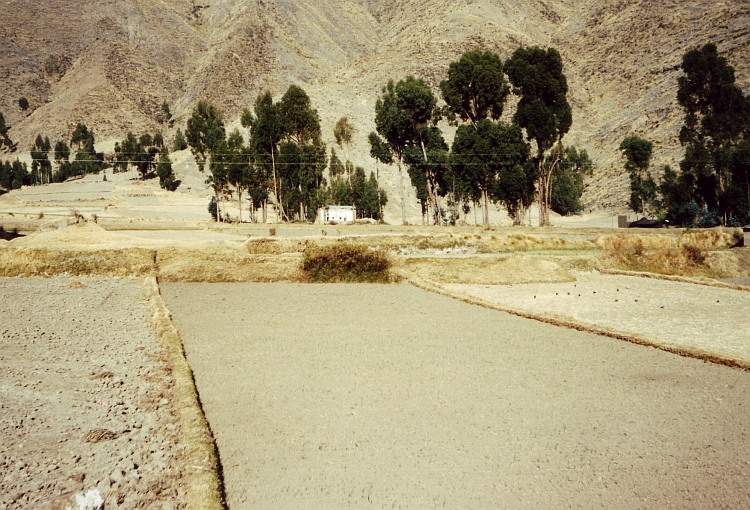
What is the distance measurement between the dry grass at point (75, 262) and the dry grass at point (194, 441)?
15527mm

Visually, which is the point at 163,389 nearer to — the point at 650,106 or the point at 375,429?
the point at 375,429

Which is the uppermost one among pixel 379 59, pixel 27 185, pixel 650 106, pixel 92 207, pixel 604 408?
pixel 379 59

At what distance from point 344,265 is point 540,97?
126 ft

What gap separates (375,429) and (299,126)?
67190mm

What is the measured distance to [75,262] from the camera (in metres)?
29.0

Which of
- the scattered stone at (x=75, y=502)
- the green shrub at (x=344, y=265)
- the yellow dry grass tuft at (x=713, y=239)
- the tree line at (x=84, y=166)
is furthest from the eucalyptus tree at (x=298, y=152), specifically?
the scattered stone at (x=75, y=502)

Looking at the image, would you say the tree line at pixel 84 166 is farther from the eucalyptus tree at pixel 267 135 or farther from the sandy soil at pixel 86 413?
the sandy soil at pixel 86 413

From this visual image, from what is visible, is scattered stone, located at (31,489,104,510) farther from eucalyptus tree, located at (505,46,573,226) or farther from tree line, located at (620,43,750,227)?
tree line, located at (620,43,750,227)

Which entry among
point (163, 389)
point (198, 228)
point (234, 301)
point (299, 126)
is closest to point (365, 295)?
point (234, 301)

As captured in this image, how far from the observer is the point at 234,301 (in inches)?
892

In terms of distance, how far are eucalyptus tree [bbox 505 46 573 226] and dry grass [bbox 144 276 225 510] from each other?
164ft

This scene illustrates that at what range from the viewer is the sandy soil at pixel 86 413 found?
7.72 meters

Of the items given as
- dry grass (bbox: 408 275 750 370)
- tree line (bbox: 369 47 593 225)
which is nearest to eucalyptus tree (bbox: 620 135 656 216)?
tree line (bbox: 369 47 593 225)

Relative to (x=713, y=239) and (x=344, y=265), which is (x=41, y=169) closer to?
(x=344, y=265)
